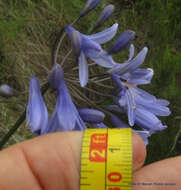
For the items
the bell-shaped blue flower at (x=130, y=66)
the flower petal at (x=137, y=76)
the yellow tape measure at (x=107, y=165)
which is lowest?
the yellow tape measure at (x=107, y=165)

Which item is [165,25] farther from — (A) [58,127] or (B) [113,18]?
(A) [58,127]

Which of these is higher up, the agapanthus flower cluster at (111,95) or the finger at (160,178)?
the agapanthus flower cluster at (111,95)

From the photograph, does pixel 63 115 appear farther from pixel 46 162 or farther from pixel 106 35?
pixel 106 35

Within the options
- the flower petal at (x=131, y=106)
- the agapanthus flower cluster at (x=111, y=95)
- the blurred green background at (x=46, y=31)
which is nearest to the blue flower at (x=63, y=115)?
the agapanthus flower cluster at (x=111, y=95)

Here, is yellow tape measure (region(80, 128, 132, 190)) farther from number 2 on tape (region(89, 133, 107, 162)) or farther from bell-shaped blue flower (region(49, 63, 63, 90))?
bell-shaped blue flower (region(49, 63, 63, 90))

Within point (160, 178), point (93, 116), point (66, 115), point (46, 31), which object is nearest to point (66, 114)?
point (66, 115)

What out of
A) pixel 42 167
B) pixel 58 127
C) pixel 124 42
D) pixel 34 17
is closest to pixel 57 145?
pixel 42 167

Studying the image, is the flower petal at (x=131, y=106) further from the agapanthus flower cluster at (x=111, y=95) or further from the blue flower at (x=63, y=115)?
the blue flower at (x=63, y=115)

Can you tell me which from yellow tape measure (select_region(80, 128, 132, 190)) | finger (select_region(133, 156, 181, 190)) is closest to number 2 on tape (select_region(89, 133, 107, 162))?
yellow tape measure (select_region(80, 128, 132, 190))
